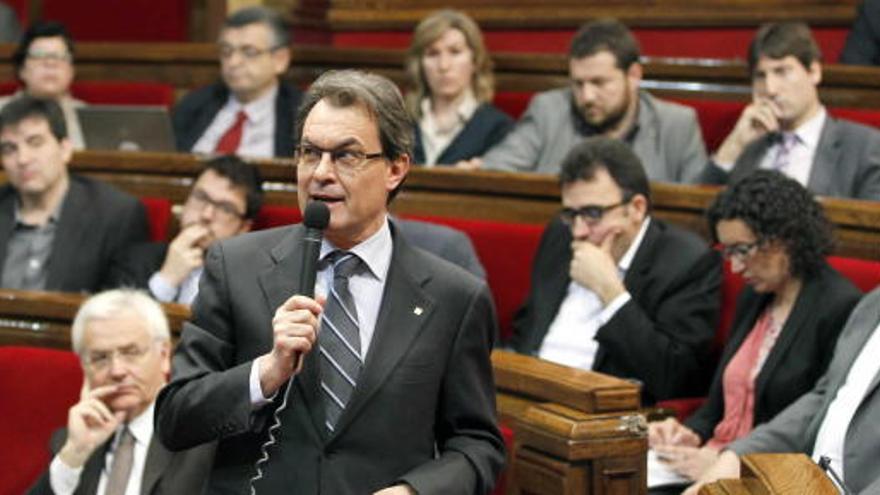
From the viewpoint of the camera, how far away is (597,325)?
6.41 feet

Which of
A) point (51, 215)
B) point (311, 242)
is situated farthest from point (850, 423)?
point (51, 215)

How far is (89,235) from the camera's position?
2270mm

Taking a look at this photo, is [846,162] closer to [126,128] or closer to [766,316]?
[766,316]

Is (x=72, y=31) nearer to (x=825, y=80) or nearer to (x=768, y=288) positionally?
(x=825, y=80)

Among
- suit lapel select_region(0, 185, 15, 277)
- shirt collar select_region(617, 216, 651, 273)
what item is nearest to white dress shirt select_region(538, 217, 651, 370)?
shirt collar select_region(617, 216, 651, 273)

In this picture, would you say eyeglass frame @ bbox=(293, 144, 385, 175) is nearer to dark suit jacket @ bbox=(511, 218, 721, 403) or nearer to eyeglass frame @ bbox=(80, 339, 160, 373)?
eyeglass frame @ bbox=(80, 339, 160, 373)

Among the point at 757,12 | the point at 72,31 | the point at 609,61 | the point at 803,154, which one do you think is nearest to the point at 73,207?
the point at 609,61

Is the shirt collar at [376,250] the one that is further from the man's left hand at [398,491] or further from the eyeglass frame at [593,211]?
the eyeglass frame at [593,211]

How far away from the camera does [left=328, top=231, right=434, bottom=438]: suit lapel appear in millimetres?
1082

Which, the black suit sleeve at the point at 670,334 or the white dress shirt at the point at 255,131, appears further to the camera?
the white dress shirt at the point at 255,131

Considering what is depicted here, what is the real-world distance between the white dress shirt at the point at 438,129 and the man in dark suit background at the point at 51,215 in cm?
49

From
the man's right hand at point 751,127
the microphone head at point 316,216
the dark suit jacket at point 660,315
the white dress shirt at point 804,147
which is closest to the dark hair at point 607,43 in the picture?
the man's right hand at point 751,127

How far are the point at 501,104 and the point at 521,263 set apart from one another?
725 mm

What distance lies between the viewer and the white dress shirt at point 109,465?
157cm
